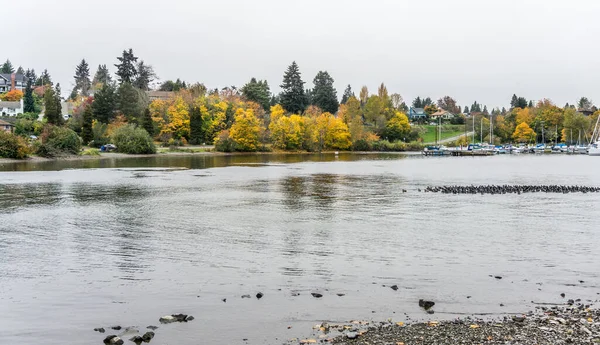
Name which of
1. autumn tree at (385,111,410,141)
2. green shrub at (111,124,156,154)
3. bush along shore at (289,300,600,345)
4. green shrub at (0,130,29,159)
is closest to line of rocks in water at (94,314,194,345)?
bush along shore at (289,300,600,345)

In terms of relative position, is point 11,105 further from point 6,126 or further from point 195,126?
point 195,126

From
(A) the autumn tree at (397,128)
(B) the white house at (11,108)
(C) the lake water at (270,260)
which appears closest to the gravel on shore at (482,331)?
(C) the lake water at (270,260)

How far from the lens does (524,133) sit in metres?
172

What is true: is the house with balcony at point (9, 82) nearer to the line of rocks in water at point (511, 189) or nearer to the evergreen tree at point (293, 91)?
the evergreen tree at point (293, 91)

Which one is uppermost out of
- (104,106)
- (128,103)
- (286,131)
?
(128,103)

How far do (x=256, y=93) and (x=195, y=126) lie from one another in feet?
132

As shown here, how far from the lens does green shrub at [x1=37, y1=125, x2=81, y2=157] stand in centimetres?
9125

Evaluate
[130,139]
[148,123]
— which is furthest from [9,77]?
[130,139]

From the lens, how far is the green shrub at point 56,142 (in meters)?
91.2

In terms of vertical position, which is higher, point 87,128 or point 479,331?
point 87,128

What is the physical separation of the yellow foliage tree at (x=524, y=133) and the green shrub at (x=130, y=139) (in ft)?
392

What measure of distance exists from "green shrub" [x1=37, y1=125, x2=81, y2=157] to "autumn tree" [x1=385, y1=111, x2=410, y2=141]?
9569cm

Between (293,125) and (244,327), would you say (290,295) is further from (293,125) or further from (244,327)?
(293,125)

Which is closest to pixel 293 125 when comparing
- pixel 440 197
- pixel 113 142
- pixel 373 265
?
pixel 113 142
